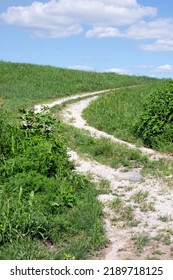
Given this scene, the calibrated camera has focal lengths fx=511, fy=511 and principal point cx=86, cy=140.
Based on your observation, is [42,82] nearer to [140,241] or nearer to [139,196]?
[139,196]

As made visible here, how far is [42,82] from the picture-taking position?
34312 millimetres

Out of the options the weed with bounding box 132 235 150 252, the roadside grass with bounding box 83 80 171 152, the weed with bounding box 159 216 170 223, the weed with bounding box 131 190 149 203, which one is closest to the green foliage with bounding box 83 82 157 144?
the roadside grass with bounding box 83 80 171 152

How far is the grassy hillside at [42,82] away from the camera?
26641 millimetres

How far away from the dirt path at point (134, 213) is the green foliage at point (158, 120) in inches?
112

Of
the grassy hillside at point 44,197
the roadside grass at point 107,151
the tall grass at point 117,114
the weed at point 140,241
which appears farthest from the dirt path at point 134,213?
the tall grass at point 117,114

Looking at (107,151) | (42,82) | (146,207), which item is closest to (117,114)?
(107,151)

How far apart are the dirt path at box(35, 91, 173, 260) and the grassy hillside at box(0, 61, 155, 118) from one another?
10.2 m

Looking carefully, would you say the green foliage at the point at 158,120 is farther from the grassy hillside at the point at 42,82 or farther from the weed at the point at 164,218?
the grassy hillside at the point at 42,82

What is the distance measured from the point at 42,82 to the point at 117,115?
52.5 feet

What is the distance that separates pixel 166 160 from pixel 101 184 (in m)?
2.71

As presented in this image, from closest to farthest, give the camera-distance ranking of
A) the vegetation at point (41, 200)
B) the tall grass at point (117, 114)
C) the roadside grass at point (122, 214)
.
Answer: the vegetation at point (41, 200)
the roadside grass at point (122, 214)
the tall grass at point (117, 114)

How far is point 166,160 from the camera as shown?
39.7 ft

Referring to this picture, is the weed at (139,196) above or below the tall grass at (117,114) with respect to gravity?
below
